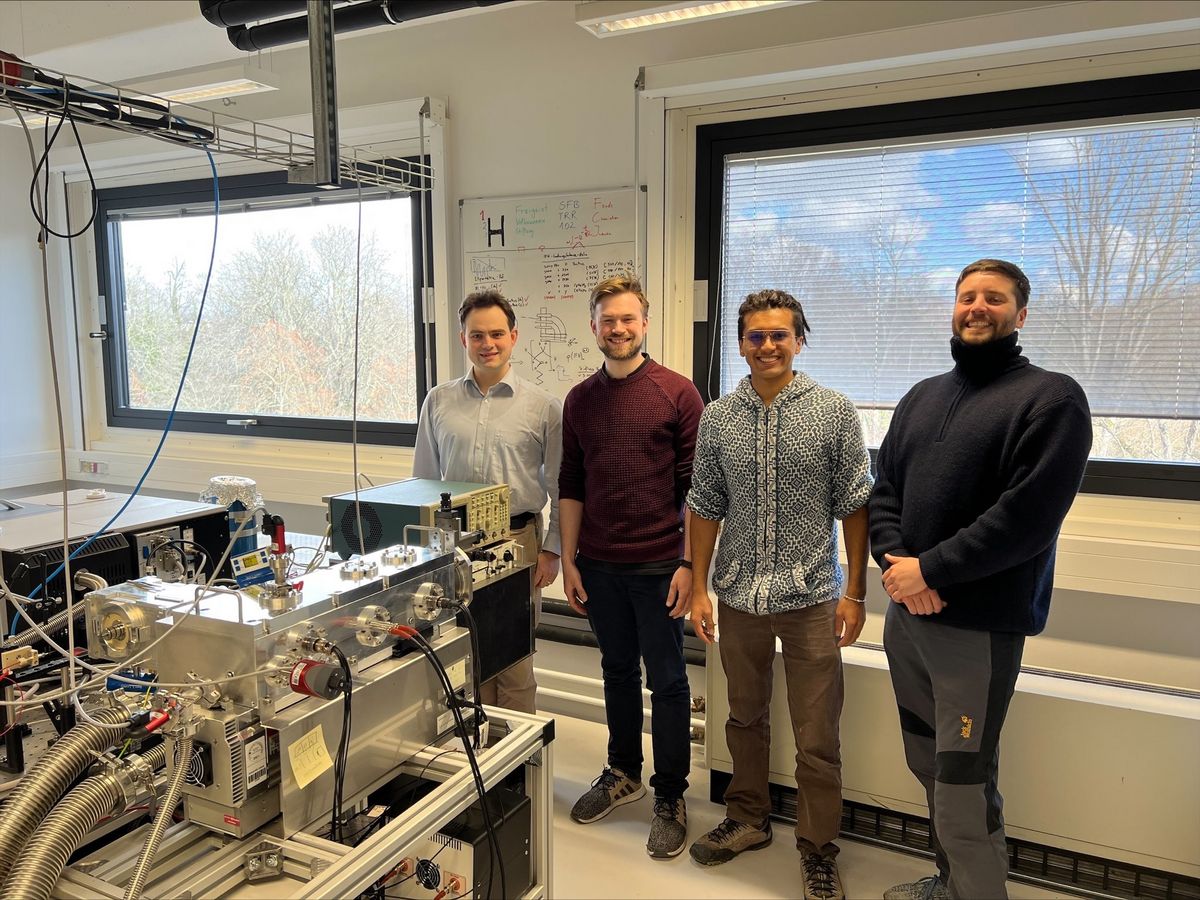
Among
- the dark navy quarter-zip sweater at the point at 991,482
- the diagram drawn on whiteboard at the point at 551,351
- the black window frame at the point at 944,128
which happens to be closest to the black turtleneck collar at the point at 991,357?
the dark navy quarter-zip sweater at the point at 991,482

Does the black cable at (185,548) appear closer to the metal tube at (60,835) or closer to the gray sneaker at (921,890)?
the metal tube at (60,835)

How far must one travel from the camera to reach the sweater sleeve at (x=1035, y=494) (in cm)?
163

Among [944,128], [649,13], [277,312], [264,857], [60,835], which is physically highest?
[649,13]

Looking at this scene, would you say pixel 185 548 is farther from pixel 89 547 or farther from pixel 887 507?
pixel 887 507

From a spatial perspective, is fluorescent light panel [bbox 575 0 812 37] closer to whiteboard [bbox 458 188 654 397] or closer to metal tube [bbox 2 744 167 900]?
whiteboard [bbox 458 188 654 397]

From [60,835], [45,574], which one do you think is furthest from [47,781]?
[45,574]

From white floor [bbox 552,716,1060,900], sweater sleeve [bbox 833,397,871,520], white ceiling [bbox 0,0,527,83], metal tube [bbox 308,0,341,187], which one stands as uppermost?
white ceiling [bbox 0,0,527,83]

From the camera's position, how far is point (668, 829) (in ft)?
7.59

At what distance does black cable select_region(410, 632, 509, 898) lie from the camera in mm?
1372

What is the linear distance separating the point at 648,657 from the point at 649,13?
189 cm

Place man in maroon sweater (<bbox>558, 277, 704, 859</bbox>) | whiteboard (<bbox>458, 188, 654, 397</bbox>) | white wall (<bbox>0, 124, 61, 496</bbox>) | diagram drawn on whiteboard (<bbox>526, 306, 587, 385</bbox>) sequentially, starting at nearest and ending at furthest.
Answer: man in maroon sweater (<bbox>558, 277, 704, 859</bbox>)
whiteboard (<bbox>458, 188, 654, 397</bbox>)
diagram drawn on whiteboard (<bbox>526, 306, 587, 385</bbox>)
white wall (<bbox>0, 124, 61, 496</bbox>)

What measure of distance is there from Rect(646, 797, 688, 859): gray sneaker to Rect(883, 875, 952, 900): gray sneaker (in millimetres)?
574

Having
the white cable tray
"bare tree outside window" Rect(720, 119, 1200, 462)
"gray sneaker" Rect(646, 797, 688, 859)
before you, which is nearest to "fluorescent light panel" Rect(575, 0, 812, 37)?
"bare tree outside window" Rect(720, 119, 1200, 462)

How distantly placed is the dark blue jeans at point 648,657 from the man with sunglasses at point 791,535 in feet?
0.56
